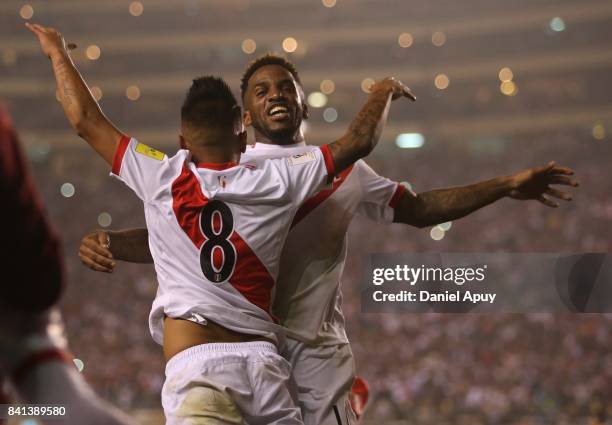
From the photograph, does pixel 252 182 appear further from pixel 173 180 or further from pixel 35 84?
pixel 35 84

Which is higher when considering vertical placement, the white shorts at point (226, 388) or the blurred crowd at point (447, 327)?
the white shorts at point (226, 388)

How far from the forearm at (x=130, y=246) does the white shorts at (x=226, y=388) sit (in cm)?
66

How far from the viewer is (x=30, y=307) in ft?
2.84

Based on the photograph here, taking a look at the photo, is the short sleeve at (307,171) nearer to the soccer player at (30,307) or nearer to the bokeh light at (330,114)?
the soccer player at (30,307)

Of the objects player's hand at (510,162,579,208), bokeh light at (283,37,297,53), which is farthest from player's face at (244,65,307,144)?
bokeh light at (283,37,297,53)

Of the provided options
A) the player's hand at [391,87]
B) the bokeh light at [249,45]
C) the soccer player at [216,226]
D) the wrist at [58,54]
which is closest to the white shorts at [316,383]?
the soccer player at [216,226]

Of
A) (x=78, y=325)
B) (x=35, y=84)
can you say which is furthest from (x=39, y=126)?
(x=78, y=325)

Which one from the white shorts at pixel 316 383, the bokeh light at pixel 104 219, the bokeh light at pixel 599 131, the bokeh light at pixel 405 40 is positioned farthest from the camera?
the bokeh light at pixel 405 40

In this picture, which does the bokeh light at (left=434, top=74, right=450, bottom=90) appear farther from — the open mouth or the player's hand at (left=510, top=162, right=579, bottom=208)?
the open mouth

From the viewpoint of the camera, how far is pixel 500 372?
11.9 meters

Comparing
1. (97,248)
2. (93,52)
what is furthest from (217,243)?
(93,52)

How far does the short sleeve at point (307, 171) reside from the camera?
8.18 feet

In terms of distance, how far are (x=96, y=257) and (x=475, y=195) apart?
1.28 m

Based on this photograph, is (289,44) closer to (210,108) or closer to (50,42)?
(50,42)
